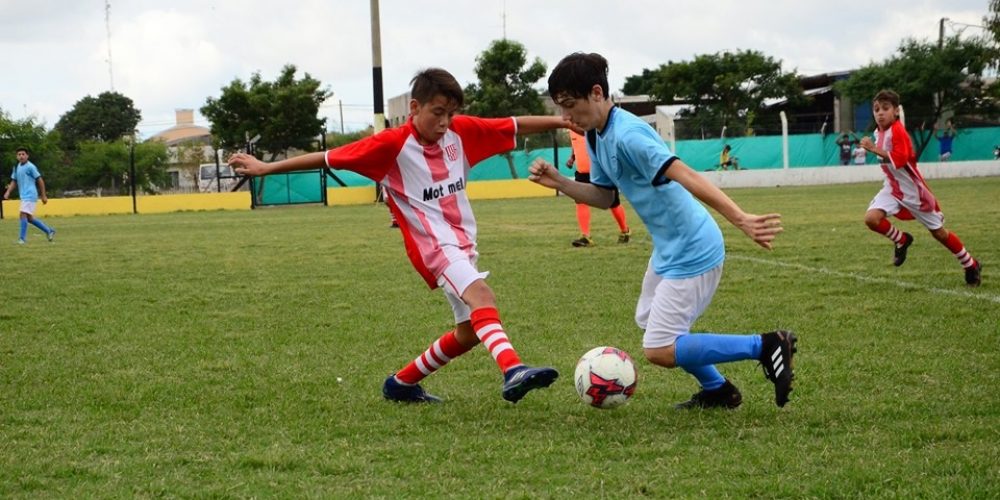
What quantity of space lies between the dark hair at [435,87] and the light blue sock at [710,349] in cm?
145

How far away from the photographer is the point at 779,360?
4.45 m

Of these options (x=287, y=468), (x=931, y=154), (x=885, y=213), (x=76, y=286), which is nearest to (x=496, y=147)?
(x=287, y=468)

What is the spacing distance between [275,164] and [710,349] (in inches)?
80.0

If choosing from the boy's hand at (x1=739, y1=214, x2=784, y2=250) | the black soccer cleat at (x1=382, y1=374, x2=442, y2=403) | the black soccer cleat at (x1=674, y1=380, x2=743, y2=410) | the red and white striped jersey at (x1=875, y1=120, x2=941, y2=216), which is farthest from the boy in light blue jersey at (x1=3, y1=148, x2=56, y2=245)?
the boy's hand at (x1=739, y1=214, x2=784, y2=250)

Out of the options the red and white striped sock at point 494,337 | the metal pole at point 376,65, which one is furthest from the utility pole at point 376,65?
the red and white striped sock at point 494,337

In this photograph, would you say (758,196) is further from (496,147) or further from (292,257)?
(496,147)

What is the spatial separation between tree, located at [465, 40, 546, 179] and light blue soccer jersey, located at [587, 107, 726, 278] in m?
36.9

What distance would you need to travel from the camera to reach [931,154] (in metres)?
36.7

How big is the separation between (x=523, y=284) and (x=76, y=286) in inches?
Result: 169

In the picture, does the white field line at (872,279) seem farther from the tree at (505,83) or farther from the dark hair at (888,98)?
the tree at (505,83)

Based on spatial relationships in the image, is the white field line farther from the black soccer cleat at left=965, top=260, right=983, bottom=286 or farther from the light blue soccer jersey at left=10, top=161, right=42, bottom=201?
the light blue soccer jersey at left=10, top=161, right=42, bottom=201

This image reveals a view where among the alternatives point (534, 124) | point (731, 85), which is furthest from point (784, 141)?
point (534, 124)

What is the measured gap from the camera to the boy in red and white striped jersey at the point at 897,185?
9453 millimetres

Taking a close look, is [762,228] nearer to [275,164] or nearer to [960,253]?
[275,164]
